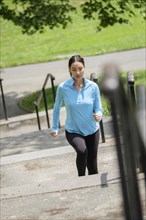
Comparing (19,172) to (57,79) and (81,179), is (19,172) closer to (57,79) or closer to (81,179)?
(81,179)

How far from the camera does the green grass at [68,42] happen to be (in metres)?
23.4

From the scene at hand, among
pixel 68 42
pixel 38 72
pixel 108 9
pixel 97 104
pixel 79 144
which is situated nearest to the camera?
pixel 97 104

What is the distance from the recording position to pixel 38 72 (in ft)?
69.2

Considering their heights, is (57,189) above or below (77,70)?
below

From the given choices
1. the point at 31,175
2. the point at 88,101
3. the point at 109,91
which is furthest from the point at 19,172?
the point at 109,91

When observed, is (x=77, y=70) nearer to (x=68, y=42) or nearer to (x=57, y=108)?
(x=57, y=108)

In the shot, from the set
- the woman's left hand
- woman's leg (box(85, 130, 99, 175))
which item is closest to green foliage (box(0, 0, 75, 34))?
woman's leg (box(85, 130, 99, 175))

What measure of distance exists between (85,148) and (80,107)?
1.68 ft

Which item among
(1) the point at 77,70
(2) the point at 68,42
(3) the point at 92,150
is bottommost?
(2) the point at 68,42

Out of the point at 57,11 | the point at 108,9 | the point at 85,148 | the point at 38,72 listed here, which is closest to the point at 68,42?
the point at 38,72

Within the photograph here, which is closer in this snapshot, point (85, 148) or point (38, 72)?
point (85, 148)

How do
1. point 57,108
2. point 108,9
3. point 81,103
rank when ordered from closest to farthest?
point 81,103
point 57,108
point 108,9

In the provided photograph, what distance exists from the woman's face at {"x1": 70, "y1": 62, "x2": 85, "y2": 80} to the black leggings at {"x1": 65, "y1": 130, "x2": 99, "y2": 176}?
2.19 feet

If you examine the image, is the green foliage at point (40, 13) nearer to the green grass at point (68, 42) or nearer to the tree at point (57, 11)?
the tree at point (57, 11)
